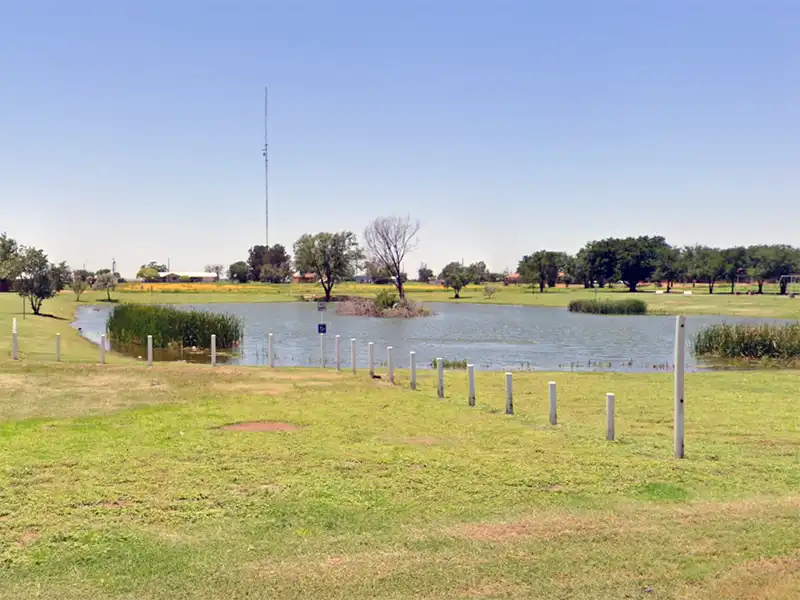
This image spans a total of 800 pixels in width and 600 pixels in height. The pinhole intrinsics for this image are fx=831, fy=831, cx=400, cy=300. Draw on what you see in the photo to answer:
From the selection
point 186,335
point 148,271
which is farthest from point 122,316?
point 148,271

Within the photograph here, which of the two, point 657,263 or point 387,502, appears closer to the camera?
point 387,502

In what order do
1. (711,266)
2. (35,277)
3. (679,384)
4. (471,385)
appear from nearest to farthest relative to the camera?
(679,384), (471,385), (35,277), (711,266)

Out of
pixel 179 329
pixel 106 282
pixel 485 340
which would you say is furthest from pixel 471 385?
pixel 106 282

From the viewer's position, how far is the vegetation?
7.01 m

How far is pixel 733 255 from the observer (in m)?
156

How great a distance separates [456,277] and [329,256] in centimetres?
1990

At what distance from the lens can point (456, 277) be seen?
4936 inches

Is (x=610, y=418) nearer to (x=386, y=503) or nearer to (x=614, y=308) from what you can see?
(x=386, y=503)

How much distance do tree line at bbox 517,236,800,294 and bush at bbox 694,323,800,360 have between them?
114 meters

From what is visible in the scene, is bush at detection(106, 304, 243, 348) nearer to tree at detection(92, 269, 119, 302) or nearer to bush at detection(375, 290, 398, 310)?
bush at detection(375, 290, 398, 310)

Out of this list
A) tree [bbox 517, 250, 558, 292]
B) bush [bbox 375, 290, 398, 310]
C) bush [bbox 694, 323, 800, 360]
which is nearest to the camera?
bush [bbox 694, 323, 800, 360]

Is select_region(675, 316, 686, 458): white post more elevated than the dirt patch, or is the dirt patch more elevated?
select_region(675, 316, 686, 458): white post

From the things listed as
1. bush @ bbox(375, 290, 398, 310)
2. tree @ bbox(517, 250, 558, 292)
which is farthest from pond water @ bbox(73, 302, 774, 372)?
tree @ bbox(517, 250, 558, 292)

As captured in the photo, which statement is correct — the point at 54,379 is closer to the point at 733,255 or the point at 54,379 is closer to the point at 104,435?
the point at 104,435
